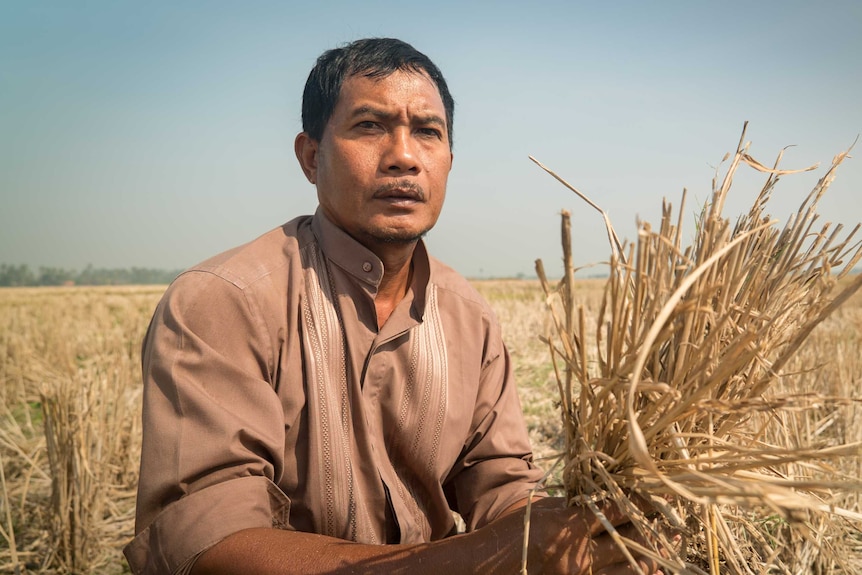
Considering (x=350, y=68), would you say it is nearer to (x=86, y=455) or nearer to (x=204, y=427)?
(x=204, y=427)

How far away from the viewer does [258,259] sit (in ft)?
6.07

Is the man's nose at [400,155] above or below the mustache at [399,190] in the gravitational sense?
above

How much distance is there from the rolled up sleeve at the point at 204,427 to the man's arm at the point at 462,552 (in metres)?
0.07

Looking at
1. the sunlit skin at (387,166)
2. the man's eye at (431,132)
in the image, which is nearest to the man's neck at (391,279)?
the sunlit skin at (387,166)

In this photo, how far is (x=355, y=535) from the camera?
1.81 meters

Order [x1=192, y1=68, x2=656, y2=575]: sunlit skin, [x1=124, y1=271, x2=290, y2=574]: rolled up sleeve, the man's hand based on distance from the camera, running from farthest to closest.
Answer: [x1=124, y1=271, x2=290, y2=574]: rolled up sleeve → [x1=192, y1=68, x2=656, y2=575]: sunlit skin → the man's hand

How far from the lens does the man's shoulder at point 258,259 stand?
1751 mm

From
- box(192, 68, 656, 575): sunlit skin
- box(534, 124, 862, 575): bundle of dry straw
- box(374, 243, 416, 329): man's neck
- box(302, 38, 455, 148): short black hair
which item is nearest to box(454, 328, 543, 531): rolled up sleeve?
box(192, 68, 656, 575): sunlit skin

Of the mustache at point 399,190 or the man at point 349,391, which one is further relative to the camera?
the mustache at point 399,190

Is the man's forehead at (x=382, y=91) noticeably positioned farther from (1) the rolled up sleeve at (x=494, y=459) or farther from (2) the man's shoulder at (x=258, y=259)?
(1) the rolled up sleeve at (x=494, y=459)

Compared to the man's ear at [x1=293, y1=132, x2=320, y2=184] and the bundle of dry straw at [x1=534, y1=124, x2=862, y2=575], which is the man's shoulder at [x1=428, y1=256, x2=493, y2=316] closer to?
the man's ear at [x1=293, y1=132, x2=320, y2=184]

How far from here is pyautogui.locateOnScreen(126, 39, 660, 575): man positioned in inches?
55.2

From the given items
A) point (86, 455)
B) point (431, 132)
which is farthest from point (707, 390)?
point (86, 455)

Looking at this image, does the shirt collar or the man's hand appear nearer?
the man's hand
